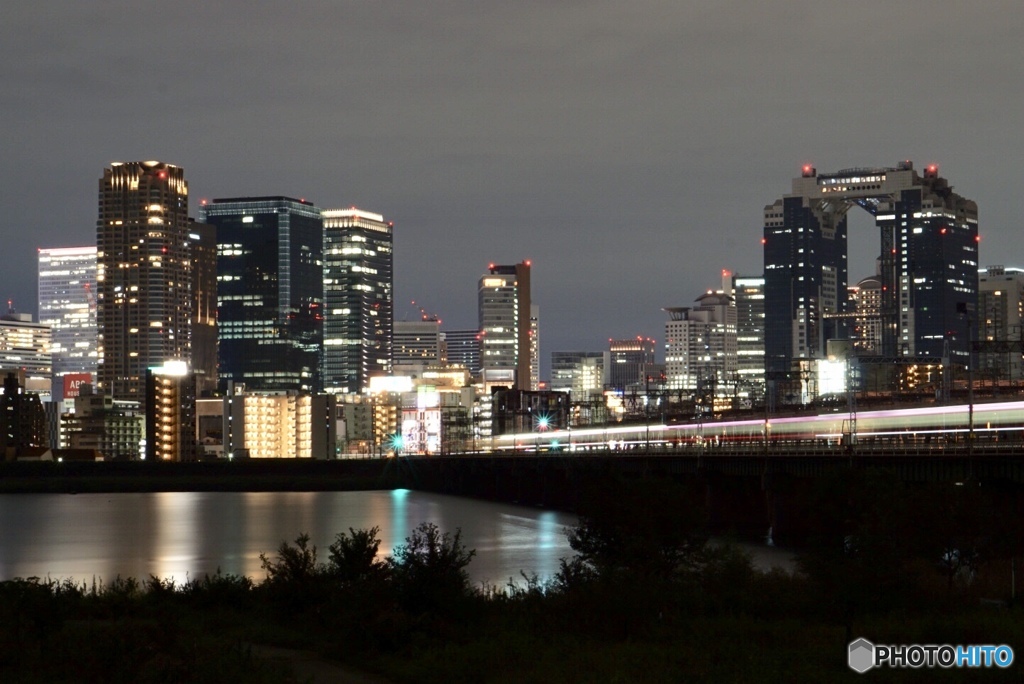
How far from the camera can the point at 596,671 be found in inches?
1191

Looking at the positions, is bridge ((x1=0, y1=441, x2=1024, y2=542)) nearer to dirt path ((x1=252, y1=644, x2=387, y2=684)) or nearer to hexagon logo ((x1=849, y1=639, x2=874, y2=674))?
dirt path ((x1=252, y1=644, x2=387, y2=684))

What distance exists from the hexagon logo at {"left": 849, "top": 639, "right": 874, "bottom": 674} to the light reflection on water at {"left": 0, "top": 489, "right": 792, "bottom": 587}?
25.8 m

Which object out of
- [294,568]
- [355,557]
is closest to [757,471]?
[294,568]

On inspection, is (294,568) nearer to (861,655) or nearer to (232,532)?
(861,655)

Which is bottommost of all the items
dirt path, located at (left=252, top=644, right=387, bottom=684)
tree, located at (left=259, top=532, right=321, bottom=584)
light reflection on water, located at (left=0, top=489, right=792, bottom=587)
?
light reflection on water, located at (left=0, top=489, right=792, bottom=587)

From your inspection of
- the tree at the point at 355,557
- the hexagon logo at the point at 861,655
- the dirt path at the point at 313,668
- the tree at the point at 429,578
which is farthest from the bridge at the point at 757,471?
the hexagon logo at the point at 861,655

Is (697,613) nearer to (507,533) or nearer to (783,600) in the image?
(783,600)

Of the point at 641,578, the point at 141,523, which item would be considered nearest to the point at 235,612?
the point at 641,578

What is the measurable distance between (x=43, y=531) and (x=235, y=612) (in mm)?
80730

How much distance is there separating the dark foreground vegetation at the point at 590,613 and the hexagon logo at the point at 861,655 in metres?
0.28

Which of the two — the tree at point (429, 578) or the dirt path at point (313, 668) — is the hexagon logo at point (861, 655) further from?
the tree at point (429, 578)

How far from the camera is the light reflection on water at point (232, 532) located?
7719cm

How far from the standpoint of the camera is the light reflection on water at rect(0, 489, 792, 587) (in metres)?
77.2

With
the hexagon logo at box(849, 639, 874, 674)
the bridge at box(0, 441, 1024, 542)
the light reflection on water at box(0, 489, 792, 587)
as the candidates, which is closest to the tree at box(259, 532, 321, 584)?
the light reflection on water at box(0, 489, 792, 587)
